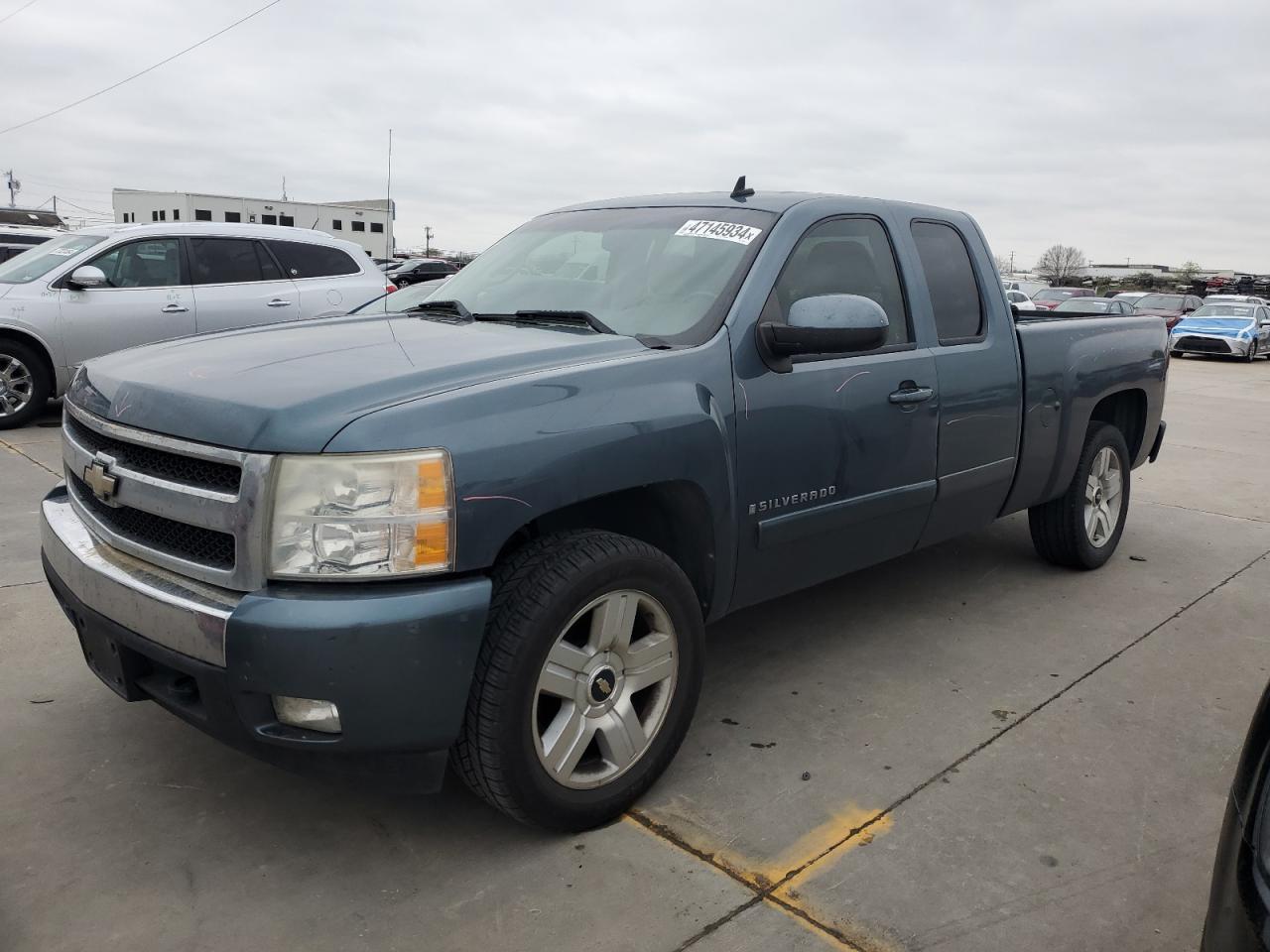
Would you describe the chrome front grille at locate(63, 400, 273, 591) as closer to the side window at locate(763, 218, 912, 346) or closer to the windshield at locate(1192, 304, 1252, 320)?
the side window at locate(763, 218, 912, 346)

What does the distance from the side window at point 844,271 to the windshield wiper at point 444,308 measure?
3.50 feet

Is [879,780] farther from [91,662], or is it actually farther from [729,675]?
[91,662]

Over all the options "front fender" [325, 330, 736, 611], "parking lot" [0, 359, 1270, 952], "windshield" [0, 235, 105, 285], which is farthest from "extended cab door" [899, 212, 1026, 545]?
"windshield" [0, 235, 105, 285]

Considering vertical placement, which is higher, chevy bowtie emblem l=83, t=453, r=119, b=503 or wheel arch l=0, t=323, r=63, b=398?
chevy bowtie emblem l=83, t=453, r=119, b=503

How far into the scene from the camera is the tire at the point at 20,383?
27.2ft

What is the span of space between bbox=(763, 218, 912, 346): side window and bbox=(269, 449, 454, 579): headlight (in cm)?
143

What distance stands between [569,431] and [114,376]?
130 centimetres

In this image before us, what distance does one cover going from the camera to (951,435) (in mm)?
3887

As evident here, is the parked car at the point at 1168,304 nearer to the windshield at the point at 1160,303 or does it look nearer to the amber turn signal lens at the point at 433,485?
the windshield at the point at 1160,303

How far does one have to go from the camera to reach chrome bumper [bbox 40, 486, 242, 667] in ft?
7.54

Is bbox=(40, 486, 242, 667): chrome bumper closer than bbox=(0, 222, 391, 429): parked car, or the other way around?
bbox=(40, 486, 242, 667): chrome bumper

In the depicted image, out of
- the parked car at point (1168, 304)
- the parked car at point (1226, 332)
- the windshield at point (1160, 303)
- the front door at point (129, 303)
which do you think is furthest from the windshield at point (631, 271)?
the windshield at point (1160, 303)

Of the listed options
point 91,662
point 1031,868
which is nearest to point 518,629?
point 91,662

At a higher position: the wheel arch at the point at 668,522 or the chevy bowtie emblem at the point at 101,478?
the chevy bowtie emblem at the point at 101,478
